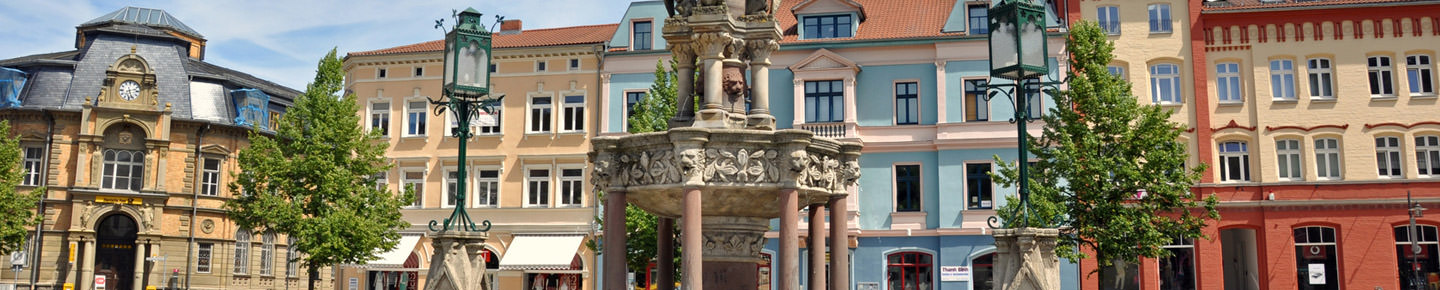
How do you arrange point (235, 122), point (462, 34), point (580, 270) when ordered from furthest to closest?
point (235, 122)
point (580, 270)
point (462, 34)

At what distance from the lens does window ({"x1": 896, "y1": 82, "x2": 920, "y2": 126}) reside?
3634cm

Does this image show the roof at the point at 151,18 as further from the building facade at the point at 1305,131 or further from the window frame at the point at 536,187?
the building facade at the point at 1305,131

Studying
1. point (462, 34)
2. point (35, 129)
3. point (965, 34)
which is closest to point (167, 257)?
point (35, 129)

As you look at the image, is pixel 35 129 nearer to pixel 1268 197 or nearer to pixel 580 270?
pixel 580 270

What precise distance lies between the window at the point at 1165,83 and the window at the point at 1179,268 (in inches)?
167

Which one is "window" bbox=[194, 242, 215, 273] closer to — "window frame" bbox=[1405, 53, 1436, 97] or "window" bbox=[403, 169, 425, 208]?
"window" bbox=[403, 169, 425, 208]

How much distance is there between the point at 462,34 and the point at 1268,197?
1093 inches

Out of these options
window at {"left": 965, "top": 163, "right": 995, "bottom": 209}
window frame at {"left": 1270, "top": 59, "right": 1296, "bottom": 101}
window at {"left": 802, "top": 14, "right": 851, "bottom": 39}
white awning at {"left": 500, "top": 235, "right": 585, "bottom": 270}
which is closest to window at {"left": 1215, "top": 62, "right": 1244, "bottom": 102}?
window frame at {"left": 1270, "top": 59, "right": 1296, "bottom": 101}

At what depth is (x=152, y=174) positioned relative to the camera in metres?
45.2

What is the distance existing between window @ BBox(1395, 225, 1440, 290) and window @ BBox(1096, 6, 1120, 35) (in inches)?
383

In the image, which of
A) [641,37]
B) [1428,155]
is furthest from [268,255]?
[1428,155]

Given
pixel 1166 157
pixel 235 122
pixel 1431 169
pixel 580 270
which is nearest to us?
pixel 1166 157

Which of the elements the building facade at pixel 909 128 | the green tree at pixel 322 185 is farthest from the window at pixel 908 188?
the green tree at pixel 322 185

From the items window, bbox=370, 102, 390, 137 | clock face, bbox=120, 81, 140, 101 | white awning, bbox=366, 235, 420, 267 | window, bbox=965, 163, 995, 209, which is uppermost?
clock face, bbox=120, 81, 140, 101
